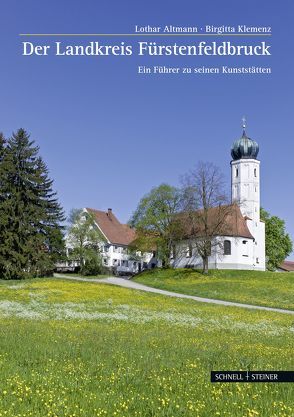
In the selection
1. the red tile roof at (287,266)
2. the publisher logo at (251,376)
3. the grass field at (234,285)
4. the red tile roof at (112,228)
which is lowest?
the red tile roof at (287,266)

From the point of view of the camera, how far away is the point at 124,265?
92.2m

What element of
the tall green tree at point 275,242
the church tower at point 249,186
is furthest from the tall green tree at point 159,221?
the tall green tree at point 275,242

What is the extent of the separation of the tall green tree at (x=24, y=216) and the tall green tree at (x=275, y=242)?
1833 inches

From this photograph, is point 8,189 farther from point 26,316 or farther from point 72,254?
point 26,316

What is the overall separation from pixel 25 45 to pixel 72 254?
175 ft

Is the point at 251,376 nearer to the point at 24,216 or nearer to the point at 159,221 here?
the point at 24,216

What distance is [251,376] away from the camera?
9602mm

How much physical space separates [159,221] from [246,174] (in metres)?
Answer: 19.8

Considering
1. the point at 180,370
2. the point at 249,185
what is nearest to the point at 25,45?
the point at 180,370

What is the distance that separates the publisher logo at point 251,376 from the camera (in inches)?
370

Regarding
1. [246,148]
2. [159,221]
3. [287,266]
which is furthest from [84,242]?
[287,266]

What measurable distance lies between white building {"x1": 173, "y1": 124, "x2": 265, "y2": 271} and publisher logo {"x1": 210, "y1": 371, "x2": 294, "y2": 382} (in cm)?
5963

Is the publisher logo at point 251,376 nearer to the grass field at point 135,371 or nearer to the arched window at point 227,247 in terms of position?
the grass field at point 135,371

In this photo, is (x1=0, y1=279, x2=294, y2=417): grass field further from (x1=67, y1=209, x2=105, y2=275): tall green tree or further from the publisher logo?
(x1=67, y1=209, x2=105, y2=275): tall green tree
